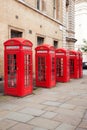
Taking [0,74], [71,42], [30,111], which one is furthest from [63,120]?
[71,42]

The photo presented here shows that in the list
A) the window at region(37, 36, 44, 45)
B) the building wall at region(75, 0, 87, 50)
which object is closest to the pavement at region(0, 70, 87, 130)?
the window at region(37, 36, 44, 45)

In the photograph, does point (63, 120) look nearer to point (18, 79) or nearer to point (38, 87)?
point (18, 79)

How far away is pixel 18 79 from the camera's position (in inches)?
329

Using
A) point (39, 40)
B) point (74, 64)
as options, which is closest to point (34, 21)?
point (39, 40)

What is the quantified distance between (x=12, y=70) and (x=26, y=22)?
21.2 ft

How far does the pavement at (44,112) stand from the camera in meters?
5.24

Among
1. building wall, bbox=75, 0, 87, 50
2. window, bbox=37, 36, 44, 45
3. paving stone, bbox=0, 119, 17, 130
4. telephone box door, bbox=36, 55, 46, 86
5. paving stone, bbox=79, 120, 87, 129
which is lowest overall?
paving stone, bbox=79, 120, 87, 129

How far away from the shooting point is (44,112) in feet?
20.7

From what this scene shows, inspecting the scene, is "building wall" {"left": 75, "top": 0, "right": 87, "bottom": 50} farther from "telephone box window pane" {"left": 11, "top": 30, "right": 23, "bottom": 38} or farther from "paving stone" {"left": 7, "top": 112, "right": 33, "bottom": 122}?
"paving stone" {"left": 7, "top": 112, "right": 33, "bottom": 122}

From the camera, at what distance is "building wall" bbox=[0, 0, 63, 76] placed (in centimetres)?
1207

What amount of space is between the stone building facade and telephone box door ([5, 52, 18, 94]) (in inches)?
129

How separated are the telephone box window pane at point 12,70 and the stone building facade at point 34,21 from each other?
3325mm

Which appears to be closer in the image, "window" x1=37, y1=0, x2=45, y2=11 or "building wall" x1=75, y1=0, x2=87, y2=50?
"window" x1=37, y1=0, x2=45, y2=11

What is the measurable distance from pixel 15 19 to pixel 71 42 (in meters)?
12.8
